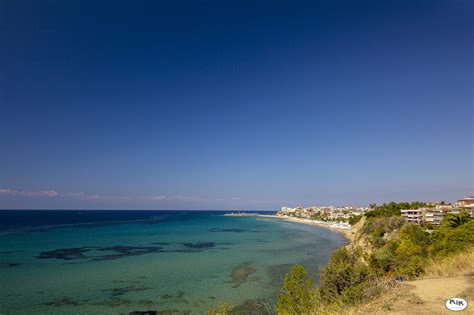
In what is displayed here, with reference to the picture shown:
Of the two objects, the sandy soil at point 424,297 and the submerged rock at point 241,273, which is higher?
the sandy soil at point 424,297

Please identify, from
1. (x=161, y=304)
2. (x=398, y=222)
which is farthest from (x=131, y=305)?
(x=398, y=222)

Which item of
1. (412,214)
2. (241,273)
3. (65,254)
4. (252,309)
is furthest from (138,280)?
(412,214)

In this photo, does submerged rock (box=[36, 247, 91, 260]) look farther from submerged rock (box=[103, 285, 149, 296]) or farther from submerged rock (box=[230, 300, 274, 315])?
submerged rock (box=[230, 300, 274, 315])

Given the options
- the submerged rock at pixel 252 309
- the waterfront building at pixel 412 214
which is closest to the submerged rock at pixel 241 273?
the submerged rock at pixel 252 309

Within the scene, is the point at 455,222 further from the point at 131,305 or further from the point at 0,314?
the point at 0,314

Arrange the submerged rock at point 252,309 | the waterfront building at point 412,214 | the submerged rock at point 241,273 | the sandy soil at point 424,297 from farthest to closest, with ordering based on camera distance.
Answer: the waterfront building at point 412,214 → the submerged rock at point 241,273 → the submerged rock at point 252,309 → the sandy soil at point 424,297

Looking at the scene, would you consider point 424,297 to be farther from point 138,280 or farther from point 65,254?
point 65,254

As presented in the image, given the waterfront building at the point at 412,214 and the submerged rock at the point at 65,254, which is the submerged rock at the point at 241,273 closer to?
the submerged rock at the point at 65,254

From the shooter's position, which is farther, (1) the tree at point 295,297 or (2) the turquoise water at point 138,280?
(2) the turquoise water at point 138,280

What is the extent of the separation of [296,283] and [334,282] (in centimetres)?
255

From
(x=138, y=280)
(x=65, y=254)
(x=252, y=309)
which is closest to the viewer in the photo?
(x=252, y=309)

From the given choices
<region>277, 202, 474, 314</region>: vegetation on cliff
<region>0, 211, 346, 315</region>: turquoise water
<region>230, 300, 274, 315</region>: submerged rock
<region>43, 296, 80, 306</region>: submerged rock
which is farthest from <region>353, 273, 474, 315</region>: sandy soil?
<region>43, 296, 80, 306</region>: submerged rock

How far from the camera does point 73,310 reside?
1700 centimetres

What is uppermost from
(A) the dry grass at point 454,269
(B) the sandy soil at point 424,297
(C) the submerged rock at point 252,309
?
(B) the sandy soil at point 424,297
